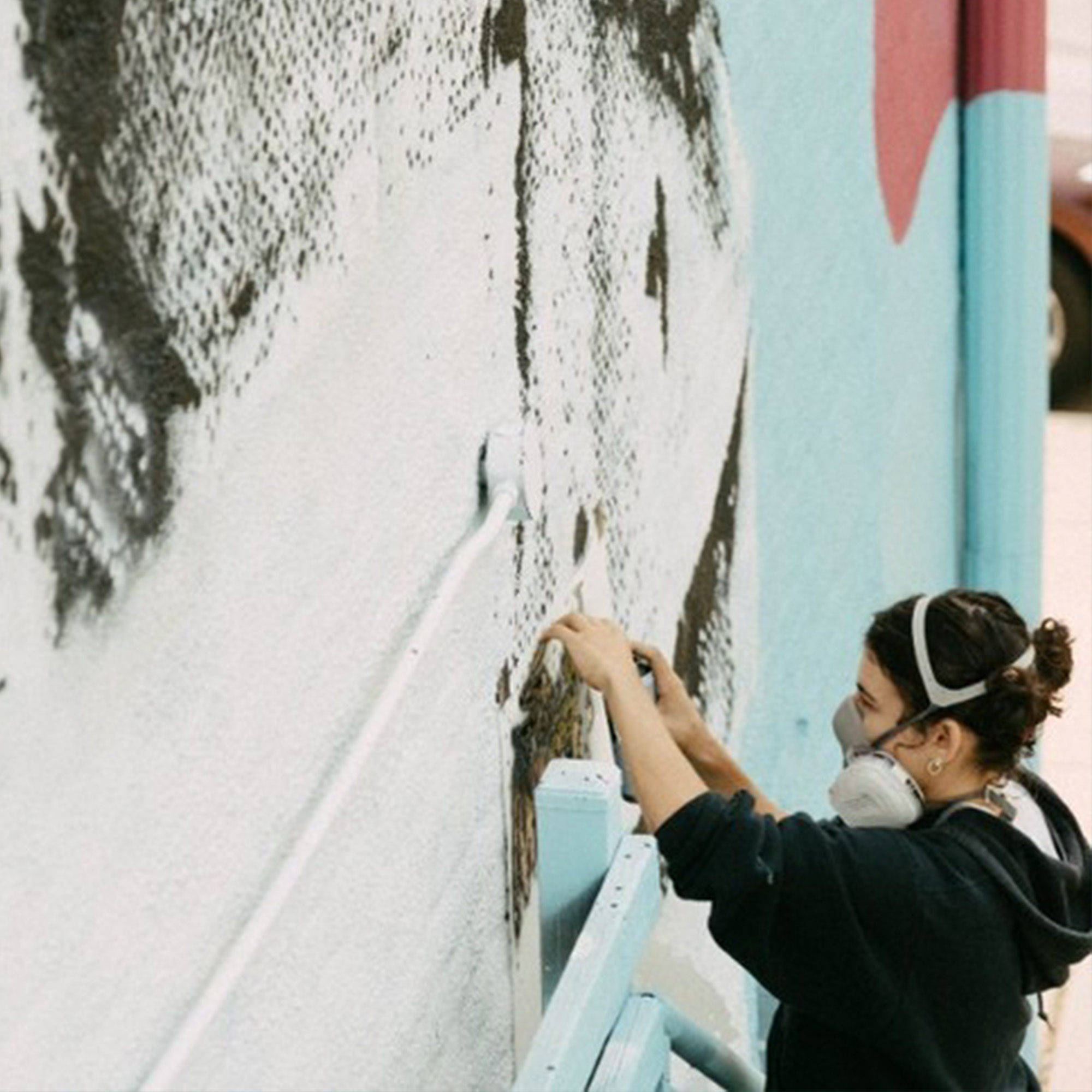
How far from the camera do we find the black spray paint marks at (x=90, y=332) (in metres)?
0.91

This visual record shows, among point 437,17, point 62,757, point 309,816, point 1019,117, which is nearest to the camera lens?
point 62,757

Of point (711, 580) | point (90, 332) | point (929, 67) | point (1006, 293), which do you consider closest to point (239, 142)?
point (90, 332)

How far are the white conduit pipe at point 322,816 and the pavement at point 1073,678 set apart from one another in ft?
3.20

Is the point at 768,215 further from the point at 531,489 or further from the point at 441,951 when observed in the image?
the point at 441,951

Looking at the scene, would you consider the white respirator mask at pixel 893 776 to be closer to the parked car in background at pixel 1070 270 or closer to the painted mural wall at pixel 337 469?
the painted mural wall at pixel 337 469

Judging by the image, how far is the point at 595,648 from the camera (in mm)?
1615

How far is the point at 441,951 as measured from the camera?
1.44 meters

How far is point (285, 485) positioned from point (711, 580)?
Answer: 1.10m

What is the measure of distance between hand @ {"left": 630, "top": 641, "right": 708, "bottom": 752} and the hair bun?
33 cm

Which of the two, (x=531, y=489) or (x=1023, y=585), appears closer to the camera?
(x=531, y=489)

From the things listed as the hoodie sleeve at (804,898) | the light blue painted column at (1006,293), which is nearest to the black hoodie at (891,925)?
the hoodie sleeve at (804,898)

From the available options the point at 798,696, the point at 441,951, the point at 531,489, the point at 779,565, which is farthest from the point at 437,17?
the point at 798,696

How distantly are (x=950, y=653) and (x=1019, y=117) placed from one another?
2.06 m

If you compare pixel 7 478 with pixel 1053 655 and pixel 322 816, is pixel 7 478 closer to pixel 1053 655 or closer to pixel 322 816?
pixel 322 816
